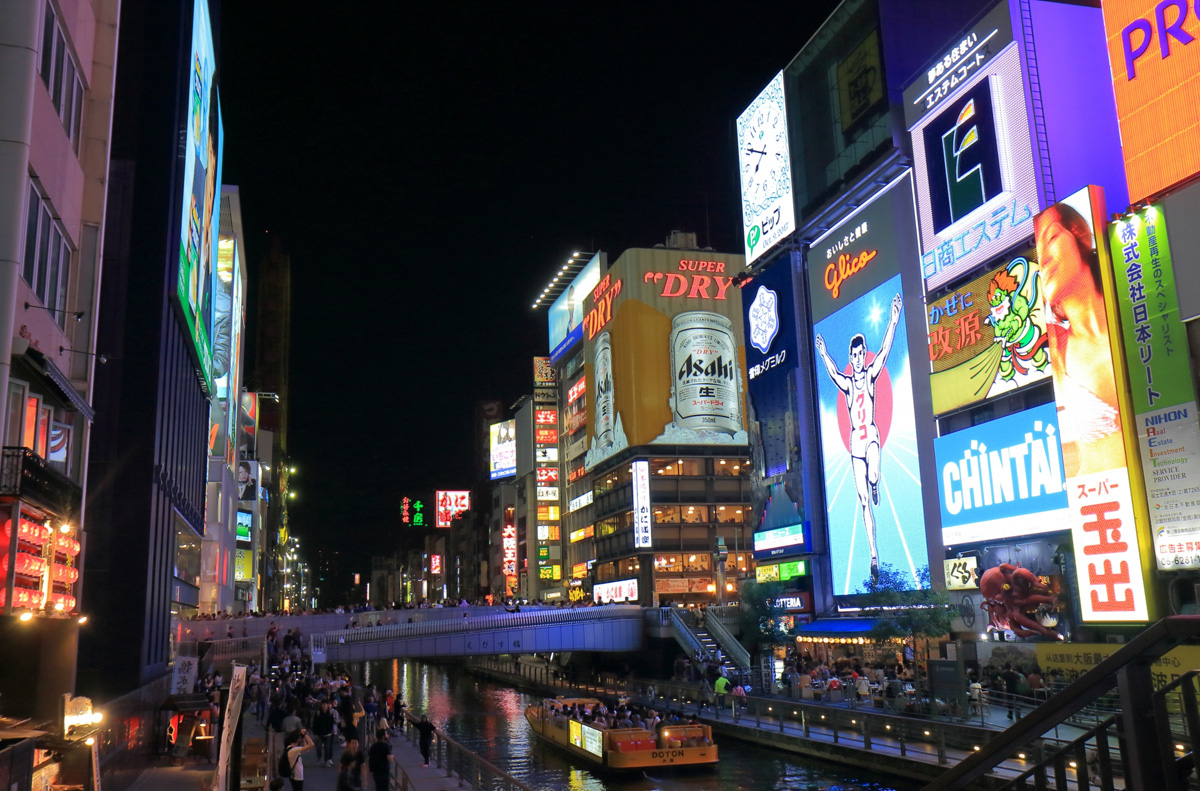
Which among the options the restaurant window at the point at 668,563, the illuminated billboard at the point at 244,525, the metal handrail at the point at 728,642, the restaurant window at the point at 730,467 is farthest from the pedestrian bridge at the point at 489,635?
the illuminated billboard at the point at 244,525

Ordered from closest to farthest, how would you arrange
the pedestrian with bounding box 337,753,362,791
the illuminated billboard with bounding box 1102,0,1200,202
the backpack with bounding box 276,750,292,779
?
the pedestrian with bounding box 337,753,362,791, the backpack with bounding box 276,750,292,779, the illuminated billboard with bounding box 1102,0,1200,202

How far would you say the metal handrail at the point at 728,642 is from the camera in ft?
166

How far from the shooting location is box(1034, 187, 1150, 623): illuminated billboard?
30531 millimetres

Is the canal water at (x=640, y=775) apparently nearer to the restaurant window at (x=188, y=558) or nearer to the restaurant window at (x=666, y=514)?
the restaurant window at (x=188, y=558)

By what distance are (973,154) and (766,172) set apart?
78.1 ft

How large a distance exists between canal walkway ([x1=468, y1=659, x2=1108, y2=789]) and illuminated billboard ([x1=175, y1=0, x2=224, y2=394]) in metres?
24.0

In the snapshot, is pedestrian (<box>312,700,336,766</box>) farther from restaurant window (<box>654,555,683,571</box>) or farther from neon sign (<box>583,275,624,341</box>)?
neon sign (<box>583,275,624,341</box>)

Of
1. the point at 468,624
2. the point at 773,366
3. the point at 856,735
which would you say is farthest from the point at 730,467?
the point at 856,735

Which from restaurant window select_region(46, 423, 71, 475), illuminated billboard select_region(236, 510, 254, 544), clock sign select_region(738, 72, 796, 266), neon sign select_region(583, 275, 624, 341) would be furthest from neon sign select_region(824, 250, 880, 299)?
illuminated billboard select_region(236, 510, 254, 544)

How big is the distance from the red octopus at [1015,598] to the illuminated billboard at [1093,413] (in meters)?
2.37

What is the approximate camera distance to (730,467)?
8938 cm

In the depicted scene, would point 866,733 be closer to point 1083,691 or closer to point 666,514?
point 1083,691

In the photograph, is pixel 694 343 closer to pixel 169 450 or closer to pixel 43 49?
pixel 169 450

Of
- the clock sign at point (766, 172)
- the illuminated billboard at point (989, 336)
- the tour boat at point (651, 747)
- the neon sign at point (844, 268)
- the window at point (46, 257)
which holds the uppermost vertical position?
the clock sign at point (766, 172)
